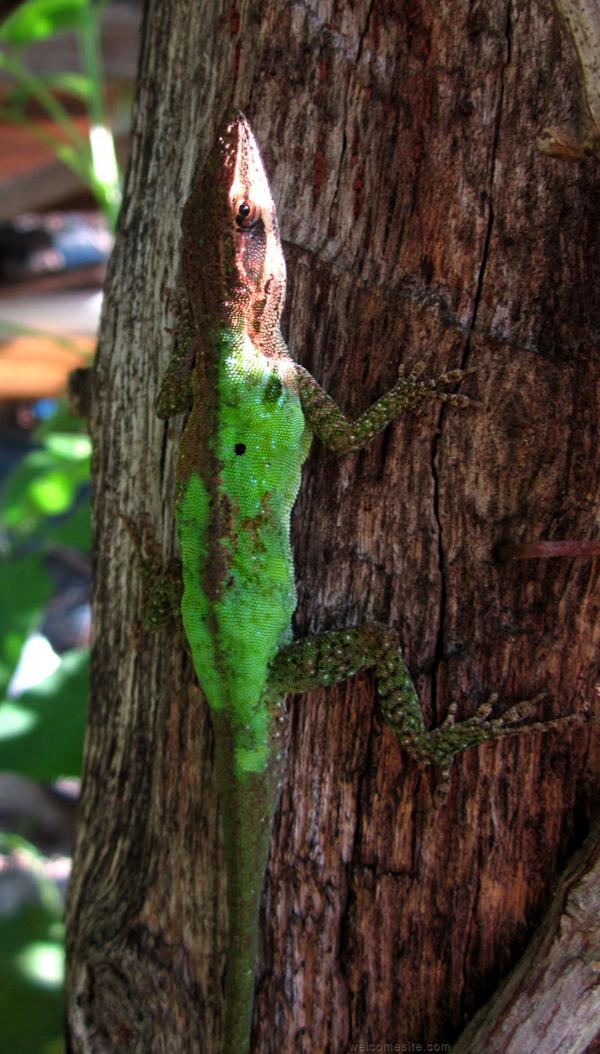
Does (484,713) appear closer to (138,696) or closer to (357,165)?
(138,696)

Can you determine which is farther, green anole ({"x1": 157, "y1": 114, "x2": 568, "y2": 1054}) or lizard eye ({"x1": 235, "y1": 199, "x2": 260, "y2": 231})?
lizard eye ({"x1": 235, "y1": 199, "x2": 260, "y2": 231})

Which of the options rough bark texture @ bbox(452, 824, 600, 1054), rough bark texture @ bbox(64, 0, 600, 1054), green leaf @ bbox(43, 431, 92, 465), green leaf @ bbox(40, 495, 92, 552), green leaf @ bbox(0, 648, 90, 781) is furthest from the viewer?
green leaf @ bbox(43, 431, 92, 465)

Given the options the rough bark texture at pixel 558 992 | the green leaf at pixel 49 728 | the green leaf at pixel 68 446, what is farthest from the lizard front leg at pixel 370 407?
the green leaf at pixel 68 446

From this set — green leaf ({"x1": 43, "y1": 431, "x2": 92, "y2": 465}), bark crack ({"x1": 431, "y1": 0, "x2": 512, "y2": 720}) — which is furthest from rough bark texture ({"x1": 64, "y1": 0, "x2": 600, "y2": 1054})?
green leaf ({"x1": 43, "y1": 431, "x2": 92, "y2": 465})

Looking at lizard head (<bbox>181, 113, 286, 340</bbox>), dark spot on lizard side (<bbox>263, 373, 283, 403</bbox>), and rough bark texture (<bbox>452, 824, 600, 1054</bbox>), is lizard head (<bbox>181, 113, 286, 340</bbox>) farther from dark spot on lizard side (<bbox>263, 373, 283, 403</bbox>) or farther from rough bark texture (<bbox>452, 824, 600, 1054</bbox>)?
rough bark texture (<bbox>452, 824, 600, 1054</bbox>)

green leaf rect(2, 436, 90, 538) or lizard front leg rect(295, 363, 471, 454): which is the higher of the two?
lizard front leg rect(295, 363, 471, 454)

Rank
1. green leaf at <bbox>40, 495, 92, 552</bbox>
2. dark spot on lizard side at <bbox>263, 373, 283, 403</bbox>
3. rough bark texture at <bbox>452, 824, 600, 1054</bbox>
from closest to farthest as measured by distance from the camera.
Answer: rough bark texture at <bbox>452, 824, 600, 1054</bbox>
dark spot on lizard side at <bbox>263, 373, 283, 403</bbox>
green leaf at <bbox>40, 495, 92, 552</bbox>

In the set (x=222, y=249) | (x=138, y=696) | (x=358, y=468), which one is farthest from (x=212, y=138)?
(x=138, y=696)
